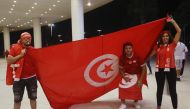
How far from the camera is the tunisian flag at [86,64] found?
231 inches

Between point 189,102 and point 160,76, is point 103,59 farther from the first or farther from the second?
point 189,102

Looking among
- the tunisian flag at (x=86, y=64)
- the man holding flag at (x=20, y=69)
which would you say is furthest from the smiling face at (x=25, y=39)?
the tunisian flag at (x=86, y=64)

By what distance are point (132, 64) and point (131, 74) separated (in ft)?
0.65

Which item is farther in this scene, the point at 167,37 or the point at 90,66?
the point at 90,66

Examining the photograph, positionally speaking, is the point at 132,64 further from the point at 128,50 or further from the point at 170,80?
the point at 170,80

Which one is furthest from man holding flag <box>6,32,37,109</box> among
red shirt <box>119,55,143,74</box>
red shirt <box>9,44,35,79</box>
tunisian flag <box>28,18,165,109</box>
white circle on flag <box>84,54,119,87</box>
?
red shirt <box>119,55,143,74</box>

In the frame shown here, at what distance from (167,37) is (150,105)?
153 centimetres

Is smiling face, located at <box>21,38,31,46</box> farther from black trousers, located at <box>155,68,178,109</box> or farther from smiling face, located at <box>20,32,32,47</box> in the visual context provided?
black trousers, located at <box>155,68,178,109</box>

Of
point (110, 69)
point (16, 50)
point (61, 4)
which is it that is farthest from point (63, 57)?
point (61, 4)

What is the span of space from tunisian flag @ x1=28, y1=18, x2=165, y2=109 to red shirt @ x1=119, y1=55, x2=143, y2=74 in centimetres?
25

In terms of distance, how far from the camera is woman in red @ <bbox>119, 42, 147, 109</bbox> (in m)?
5.86

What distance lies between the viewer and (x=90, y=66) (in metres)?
6.05

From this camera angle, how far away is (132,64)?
588cm

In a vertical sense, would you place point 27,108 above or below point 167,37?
below
